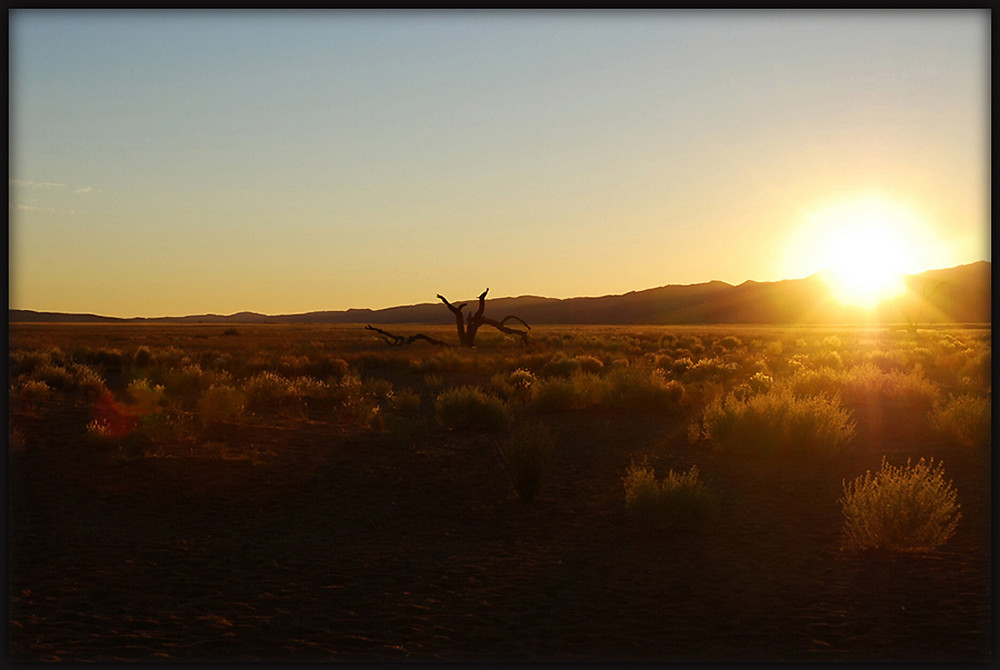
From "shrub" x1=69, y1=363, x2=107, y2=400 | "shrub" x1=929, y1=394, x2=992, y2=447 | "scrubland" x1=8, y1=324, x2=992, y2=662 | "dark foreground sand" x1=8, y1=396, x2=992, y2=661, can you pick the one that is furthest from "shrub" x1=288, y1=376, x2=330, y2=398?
"shrub" x1=929, y1=394, x2=992, y2=447

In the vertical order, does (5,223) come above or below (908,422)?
above

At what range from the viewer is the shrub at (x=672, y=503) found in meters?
9.78

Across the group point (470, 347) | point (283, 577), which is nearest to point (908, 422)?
point (283, 577)

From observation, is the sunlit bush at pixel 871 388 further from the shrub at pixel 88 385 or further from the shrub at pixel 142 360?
the shrub at pixel 142 360

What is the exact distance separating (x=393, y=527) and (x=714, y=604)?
4185 millimetres

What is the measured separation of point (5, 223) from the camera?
6.30 metres

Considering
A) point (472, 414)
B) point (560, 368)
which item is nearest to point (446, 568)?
point (472, 414)

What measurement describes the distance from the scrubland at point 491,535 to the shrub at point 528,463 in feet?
0.11

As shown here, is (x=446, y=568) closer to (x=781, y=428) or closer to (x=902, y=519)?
(x=902, y=519)

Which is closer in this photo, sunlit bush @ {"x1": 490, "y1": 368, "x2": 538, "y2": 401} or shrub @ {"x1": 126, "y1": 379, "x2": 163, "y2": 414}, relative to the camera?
shrub @ {"x1": 126, "y1": 379, "x2": 163, "y2": 414}

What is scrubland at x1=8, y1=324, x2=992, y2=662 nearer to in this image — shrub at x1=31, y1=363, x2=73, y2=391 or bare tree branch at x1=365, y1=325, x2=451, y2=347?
shrub at x1=31, y1=363, x2=73, y2=391

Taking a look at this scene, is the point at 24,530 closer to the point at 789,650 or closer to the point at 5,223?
the point at 5,223

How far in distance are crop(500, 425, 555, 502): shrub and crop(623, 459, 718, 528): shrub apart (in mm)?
1428

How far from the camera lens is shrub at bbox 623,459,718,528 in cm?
978
